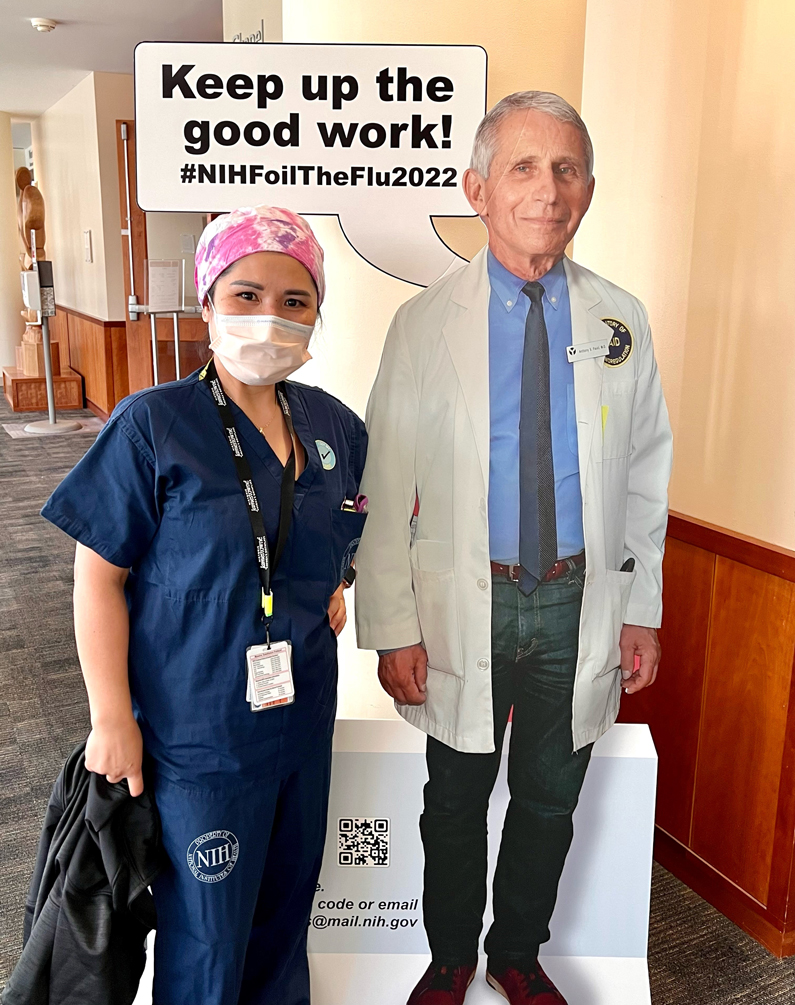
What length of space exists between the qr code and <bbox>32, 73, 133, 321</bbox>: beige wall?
261 inches

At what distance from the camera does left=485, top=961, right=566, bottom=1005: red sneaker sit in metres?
1.70

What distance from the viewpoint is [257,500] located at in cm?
132

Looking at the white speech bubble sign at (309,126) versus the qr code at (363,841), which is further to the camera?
the qr code at (363,841)

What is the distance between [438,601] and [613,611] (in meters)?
0.31

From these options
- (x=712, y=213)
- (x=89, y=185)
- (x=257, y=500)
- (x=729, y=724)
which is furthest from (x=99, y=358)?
(x=257, y=500)

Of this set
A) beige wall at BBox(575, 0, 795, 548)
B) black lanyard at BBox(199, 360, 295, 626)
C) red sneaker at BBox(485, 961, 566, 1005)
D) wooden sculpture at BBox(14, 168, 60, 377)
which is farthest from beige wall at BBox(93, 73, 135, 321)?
red sneaker at BBox(485, 961, 566, 1005)

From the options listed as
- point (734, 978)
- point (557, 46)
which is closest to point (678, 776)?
point (734, 978)

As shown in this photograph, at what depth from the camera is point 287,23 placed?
73.4 inches

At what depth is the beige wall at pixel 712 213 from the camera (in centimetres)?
187

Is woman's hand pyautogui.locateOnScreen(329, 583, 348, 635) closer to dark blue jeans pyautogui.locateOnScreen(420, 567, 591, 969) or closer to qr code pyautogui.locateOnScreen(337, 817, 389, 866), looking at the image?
dark blue jeans pyautogui.locateOnScreen(420, 567, 591, 969)

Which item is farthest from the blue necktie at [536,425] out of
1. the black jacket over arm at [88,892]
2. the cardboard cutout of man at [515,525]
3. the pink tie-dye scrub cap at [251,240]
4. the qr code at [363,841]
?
the black jacket over arm at [88,892]

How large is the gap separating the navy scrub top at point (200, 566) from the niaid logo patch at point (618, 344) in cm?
51

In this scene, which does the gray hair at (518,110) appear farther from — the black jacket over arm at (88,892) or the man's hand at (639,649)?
the black jacket over arm at (88,892)

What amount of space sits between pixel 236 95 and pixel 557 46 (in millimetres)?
620
